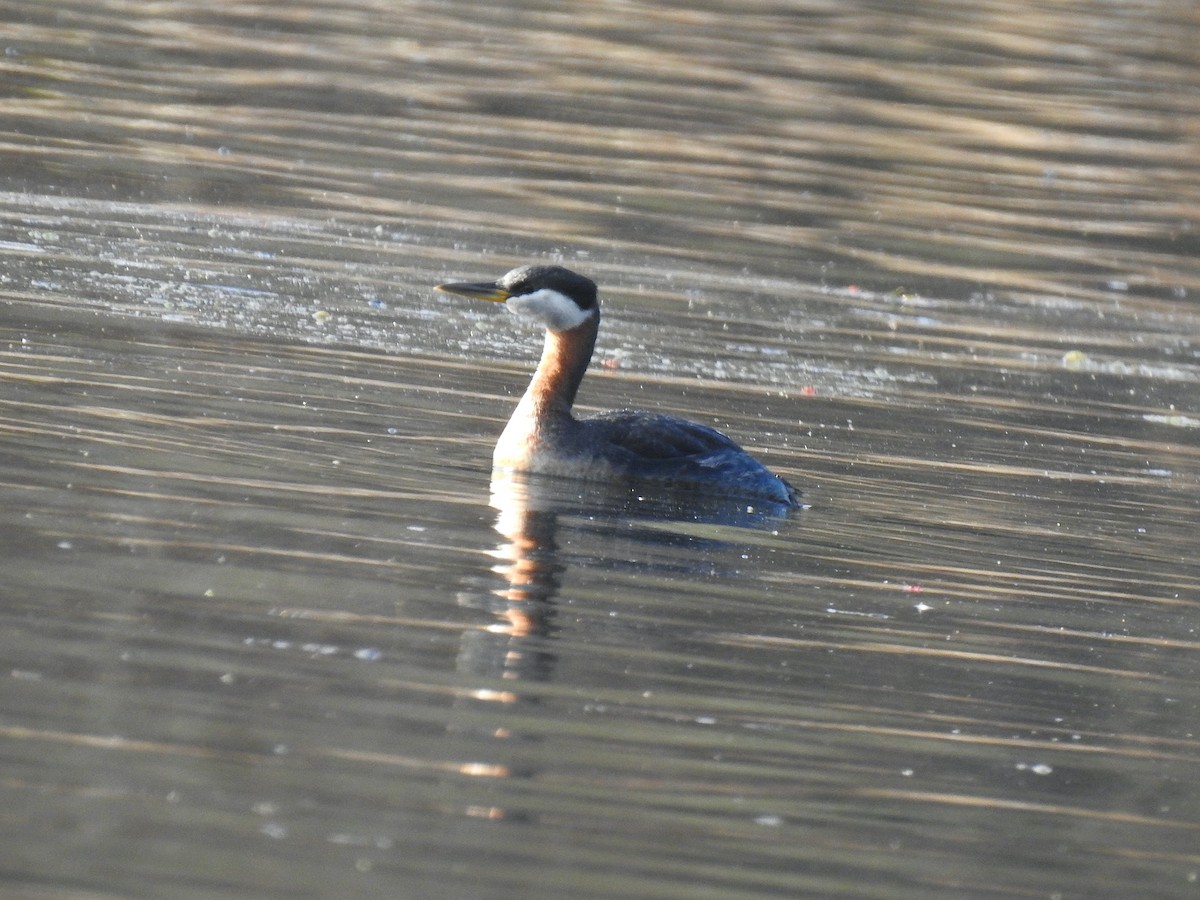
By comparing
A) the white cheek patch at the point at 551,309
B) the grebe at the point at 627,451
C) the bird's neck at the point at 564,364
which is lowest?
the grebe at the point at 627,451

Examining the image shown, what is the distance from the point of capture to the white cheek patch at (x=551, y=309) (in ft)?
39.2

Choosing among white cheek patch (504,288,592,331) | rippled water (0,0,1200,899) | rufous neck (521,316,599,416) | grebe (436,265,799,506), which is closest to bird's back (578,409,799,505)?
grebe (436,265,799,506)

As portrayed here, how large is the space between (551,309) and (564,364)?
0.99 ft

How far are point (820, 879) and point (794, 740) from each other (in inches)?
45.1

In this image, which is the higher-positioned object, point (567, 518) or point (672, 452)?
point (672, 452)

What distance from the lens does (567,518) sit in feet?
33.7

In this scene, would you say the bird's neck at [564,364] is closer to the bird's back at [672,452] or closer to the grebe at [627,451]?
the grebe at [627,451]

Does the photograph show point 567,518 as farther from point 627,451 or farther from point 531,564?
point 531,564

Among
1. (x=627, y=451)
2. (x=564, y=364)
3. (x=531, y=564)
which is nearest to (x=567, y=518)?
(x=627, y=451)

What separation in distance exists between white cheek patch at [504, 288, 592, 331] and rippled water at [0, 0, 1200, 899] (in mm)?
705

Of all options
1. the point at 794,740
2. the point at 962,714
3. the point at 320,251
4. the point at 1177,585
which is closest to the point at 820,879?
the point at 794,740

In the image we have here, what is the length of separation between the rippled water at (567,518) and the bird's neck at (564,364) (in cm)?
52

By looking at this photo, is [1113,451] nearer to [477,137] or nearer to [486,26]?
[477,137]

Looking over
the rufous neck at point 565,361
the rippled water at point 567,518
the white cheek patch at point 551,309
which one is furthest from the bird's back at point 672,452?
the white cheek patch at point 551,309
